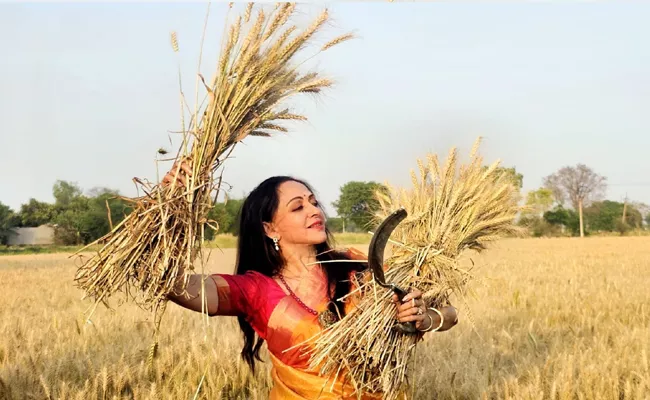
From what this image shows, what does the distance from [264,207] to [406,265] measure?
0.65m

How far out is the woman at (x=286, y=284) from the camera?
2.43 m

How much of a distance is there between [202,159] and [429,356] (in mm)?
2340

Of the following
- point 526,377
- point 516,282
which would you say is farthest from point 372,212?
point 516,282

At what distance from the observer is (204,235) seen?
2.17 meters

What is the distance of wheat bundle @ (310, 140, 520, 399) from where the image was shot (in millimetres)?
2268

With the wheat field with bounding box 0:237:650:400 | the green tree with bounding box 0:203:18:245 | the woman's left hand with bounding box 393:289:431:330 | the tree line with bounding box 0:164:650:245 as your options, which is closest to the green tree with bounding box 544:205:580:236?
the tree line with bounding box 0:164:650:245

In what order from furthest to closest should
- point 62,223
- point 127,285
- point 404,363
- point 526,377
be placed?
point 62,223 < point 526,377 < point 404,363 < point 127,285

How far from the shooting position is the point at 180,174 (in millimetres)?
2137

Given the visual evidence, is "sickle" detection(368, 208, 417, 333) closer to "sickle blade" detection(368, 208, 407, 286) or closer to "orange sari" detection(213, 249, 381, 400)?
"sickle blade" detection(368, 208, 407, 286)

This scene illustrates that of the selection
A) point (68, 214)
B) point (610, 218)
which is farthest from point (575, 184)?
point (68, 214)

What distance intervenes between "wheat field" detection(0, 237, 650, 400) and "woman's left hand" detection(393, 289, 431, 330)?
0.21 meters

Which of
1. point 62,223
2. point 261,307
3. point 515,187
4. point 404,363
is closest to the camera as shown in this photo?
point 404,363

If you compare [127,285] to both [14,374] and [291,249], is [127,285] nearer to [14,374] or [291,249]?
[291,249]

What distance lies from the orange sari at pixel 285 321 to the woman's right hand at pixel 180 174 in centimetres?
50
